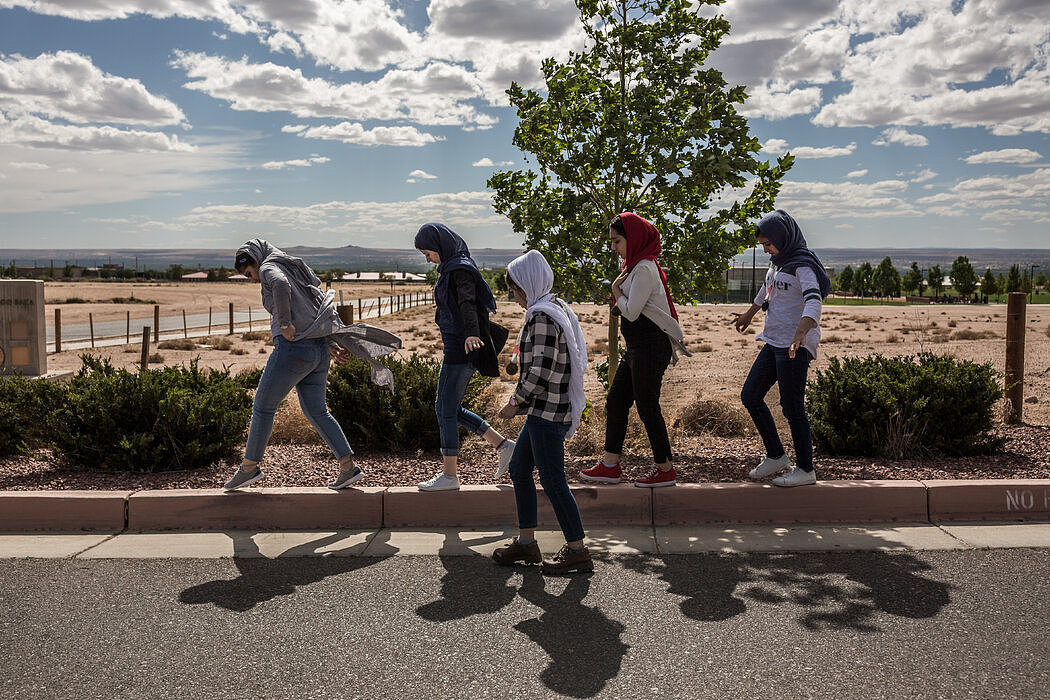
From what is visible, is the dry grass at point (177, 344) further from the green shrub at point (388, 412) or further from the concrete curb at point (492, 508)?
the concrete curb at point (492, 508)

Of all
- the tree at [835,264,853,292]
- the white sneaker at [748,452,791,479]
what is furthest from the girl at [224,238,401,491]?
the tree at [835,264,853,292]

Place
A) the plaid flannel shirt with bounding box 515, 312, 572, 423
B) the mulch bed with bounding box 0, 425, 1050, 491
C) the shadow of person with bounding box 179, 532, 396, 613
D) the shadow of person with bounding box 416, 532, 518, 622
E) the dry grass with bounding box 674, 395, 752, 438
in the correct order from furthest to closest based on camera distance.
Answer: the dry grass with bounding box 674, 395, 752, 438 → the mulch bed with bounding box 0, 425, 1050, 491 → the plaid flannel shirt with bounding box 515, 312, 572, 423 → the shadow of person with bounding box 179, 532, 396, 613 → the shadow of person with bounding box 416, 532, 518, 622

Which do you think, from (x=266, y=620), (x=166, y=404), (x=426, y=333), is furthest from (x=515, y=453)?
(x=426, y=333)

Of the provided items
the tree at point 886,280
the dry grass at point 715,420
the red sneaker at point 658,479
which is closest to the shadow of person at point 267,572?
the red sneaker at point 658,479

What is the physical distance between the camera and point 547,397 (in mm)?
4285

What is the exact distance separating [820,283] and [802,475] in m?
1.22

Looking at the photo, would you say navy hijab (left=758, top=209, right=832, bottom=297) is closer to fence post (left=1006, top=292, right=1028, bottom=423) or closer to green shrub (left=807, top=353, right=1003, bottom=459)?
green shrub (left=807, top=353, right=1003, bottom=459)

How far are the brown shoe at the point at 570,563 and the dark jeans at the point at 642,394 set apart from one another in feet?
3.98

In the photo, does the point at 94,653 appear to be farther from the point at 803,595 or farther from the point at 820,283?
the point at 820,283

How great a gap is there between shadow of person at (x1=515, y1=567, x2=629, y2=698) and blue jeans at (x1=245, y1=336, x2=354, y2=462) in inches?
75.9

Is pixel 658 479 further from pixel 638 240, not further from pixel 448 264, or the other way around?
pixel 448 264

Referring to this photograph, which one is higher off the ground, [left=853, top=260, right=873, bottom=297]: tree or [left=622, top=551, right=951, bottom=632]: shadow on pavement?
[left=853, top=260, right=873, bottom=297]: tree

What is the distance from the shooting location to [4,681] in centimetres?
323

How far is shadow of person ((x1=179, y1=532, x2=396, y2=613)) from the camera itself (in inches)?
162
